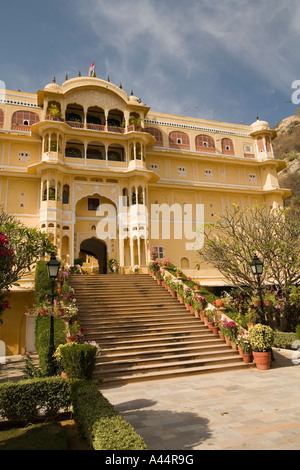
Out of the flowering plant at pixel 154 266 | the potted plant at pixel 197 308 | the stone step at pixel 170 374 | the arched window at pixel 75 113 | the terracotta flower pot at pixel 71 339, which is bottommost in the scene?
the stone step at pixel 170 374

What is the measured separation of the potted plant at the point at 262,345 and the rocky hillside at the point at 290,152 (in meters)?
39.5

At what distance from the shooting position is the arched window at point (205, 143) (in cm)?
2835

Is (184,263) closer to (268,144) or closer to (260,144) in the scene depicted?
(260,144)

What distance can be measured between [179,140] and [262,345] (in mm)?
21184

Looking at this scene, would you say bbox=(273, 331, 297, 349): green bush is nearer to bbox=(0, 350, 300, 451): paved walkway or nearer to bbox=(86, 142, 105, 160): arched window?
bbox=(0, 350, 300, 451): paved walkway

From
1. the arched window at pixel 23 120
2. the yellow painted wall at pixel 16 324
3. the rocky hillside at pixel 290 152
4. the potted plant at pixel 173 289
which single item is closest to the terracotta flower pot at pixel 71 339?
the potted plant at pixel 173 289

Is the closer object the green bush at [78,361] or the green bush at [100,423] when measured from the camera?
the green bush at [100,423]

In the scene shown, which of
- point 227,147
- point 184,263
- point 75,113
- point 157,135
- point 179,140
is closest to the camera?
point 184,263

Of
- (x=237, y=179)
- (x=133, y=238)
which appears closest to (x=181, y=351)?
(x=133, y=238)

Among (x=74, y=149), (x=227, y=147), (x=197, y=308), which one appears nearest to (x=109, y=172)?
(x=74, y=149)

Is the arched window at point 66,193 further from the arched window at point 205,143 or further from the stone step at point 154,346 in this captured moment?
the stone step at point 154,346

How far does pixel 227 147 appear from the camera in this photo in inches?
1153
